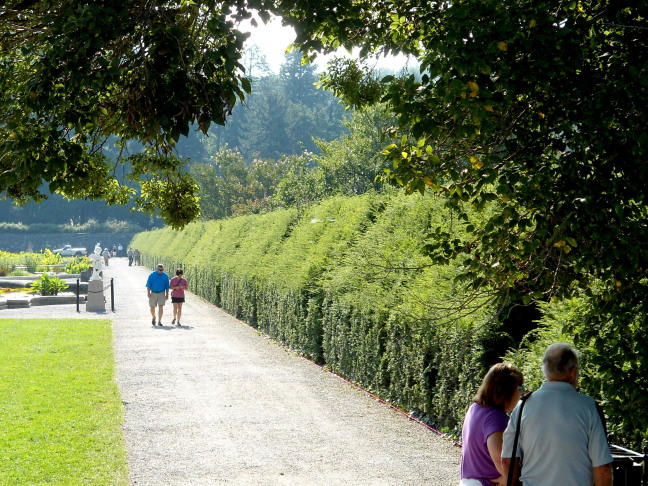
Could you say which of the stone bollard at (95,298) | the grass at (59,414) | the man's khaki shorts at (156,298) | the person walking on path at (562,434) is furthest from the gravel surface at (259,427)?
the stone bollard at (95,298)

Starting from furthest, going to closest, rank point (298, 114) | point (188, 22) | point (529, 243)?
1. point (298, 114)
2. point (188, 22)
3. point (529, 243)

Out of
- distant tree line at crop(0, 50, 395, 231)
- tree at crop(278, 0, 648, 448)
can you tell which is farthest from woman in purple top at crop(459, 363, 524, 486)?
distant tree line at crop(0, 50, 395, 231)

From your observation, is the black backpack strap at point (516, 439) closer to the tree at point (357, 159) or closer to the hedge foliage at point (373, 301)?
the hedge foliage at point (373, 301)

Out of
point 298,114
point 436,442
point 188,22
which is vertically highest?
point 298,114

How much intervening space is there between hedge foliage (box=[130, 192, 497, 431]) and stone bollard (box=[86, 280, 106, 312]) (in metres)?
5.27

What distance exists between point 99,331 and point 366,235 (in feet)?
30.0

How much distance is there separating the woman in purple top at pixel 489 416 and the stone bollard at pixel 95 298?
74.7 feet

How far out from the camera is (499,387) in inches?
180

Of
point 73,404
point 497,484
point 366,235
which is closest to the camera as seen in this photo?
point 497,484

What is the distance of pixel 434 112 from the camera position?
181 inches

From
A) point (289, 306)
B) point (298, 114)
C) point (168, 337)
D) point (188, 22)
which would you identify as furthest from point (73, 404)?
point (298, 114)

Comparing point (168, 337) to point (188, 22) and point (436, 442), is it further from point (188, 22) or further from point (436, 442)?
point (188, 22)

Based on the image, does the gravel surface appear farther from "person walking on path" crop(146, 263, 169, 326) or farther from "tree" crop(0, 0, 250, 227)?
"person walking on path" crop(146, 263, 169, 326)

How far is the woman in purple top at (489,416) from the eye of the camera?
4543 mm
